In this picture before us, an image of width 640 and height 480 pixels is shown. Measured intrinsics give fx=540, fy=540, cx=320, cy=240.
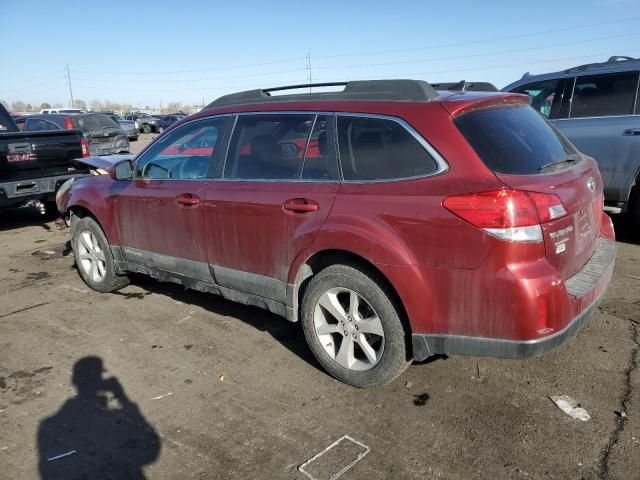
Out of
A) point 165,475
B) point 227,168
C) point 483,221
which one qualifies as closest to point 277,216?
point 227,168

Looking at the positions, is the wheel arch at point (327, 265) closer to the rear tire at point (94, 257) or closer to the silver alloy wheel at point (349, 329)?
the silver alloy wheel at point (349, 329)

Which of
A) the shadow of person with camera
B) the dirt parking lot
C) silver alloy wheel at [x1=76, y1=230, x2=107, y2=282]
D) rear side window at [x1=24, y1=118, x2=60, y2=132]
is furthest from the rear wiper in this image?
rear side window at [x1=24, y1=118, x2=60, y2=132]

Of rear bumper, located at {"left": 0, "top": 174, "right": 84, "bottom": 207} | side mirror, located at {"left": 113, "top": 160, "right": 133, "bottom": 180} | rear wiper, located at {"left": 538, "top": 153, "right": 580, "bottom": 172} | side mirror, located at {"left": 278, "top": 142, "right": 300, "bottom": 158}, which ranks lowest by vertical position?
rear bumper, located at {"left": 0, "top": 174, "right": 84, "bottom": 207}

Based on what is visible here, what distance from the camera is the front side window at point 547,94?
21.5ft

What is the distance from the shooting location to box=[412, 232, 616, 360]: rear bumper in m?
2.74

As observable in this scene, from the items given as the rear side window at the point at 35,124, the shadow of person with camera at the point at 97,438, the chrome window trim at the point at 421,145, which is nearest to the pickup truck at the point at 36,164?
the shadow of person with camera at the point at 97,438

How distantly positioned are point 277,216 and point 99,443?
165 cm

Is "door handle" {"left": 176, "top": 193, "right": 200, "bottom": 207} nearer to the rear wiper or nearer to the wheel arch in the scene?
the wheel arch

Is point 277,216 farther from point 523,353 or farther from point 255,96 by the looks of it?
point 523,353

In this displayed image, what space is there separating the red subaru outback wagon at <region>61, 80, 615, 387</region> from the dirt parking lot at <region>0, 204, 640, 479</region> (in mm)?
368

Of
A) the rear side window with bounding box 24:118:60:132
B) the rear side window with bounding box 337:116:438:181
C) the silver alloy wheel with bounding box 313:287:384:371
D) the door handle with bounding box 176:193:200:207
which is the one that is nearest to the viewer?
the rear side window with bounding box 337:116:438:181

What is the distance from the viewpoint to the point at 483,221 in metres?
2.67

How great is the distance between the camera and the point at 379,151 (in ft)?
10.3

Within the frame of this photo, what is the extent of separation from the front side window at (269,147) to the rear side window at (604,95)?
4.27 metres
